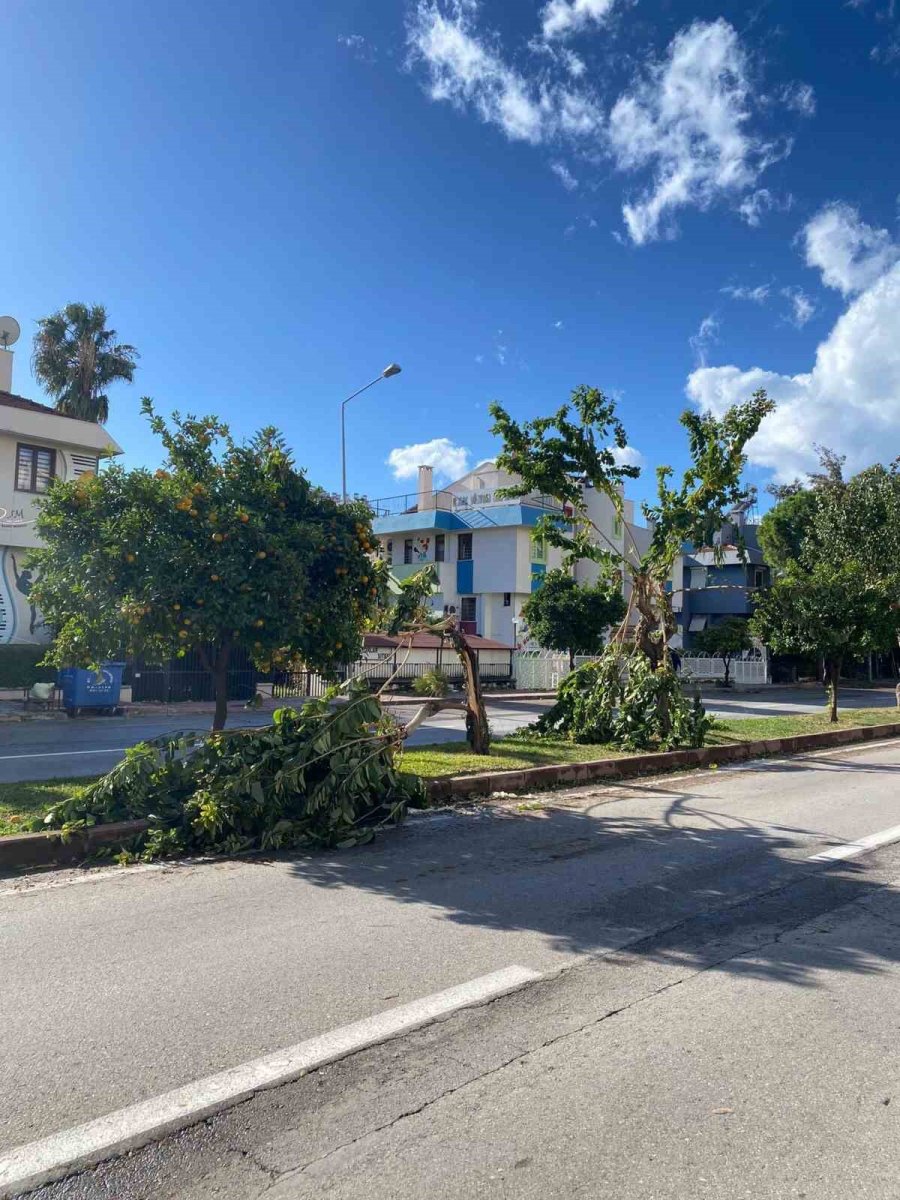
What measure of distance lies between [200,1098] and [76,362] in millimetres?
38627

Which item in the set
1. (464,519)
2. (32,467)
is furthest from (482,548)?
(32,467)

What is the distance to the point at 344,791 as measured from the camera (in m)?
8.11

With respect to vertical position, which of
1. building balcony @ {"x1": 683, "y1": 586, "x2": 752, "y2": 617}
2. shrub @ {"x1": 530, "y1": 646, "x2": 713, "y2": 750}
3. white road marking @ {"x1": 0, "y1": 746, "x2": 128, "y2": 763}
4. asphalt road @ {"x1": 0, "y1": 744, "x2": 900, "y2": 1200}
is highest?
building balcony @ {"x1": 683, "y1": 586, "x2": 752, "y2": 617}

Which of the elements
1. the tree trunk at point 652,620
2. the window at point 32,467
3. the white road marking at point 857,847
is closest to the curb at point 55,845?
the white road marking at point 857,847

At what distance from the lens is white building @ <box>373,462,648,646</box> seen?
4228 centimetres

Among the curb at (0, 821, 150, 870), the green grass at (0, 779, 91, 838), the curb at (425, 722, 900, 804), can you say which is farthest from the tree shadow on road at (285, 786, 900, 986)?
the green grass at (0, 779, 91, 838)

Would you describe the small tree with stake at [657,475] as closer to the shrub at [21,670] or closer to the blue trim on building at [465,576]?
the shrub at [21,670]

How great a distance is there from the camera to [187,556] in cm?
775

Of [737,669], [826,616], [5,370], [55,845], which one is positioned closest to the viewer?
[55,845]

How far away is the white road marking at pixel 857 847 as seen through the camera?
765cm

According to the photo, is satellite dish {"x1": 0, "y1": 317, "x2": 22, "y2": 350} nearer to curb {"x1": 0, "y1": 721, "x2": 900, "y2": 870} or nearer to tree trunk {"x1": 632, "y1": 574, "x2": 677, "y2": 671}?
tree trunk {"x1": 632, "y1": 574, "x2": 677, "y2": 671}

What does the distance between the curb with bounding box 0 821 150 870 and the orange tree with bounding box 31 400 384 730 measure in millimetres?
1682

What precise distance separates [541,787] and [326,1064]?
7.85 m

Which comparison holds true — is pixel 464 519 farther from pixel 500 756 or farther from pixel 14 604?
pixel 500 756
